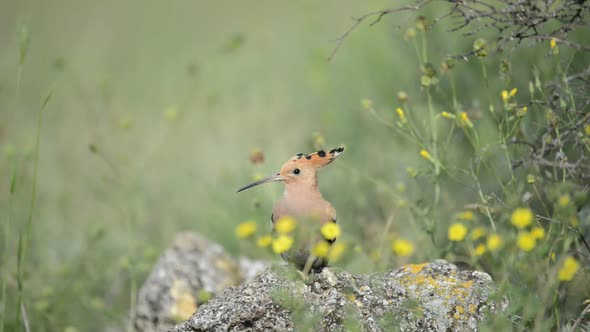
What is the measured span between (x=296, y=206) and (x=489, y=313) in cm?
89

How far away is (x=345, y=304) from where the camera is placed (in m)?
2.58

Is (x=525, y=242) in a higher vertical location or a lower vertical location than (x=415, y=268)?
higher

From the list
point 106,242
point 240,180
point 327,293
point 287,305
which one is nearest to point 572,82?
point 327,293

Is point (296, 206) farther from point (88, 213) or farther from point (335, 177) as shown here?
point (88, 213)

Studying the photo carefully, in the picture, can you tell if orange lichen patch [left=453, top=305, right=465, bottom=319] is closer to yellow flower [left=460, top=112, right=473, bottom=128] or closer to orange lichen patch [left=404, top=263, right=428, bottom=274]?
orange lichen patch [left=404, top=263, right=428, bottom=274]

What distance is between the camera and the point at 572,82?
125 inches

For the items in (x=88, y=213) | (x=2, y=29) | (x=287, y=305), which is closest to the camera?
(x=287, y=305)

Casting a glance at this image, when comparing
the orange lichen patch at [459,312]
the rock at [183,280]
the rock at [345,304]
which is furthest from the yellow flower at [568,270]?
the rock at [183,280]

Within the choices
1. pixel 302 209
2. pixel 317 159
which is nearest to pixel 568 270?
pixel 302 209

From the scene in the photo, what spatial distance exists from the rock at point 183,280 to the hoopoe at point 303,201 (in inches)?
33.1

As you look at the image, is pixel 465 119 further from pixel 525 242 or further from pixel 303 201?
pixel 525 242

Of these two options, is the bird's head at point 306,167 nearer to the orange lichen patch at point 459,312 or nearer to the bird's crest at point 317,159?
the bird's crest at point 317,159

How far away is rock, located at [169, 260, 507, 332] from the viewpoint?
8.39 ft

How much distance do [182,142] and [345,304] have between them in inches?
172
